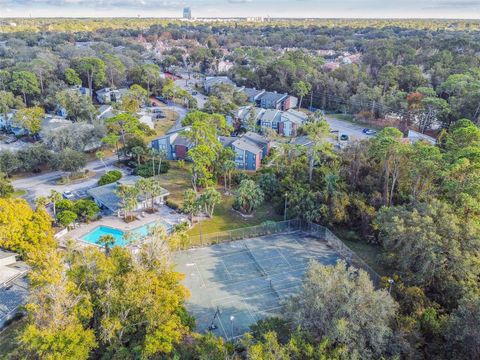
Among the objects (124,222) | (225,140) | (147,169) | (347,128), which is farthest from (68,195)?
(347,128)

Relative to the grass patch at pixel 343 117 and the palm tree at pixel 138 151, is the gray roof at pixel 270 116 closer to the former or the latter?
the grass patch at pixel 343 117

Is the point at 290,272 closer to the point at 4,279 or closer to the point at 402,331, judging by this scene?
the point at 402,331

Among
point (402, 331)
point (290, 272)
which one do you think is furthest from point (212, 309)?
point (402, 331)

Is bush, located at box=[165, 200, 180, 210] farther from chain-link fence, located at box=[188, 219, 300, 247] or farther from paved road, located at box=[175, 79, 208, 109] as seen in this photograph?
paved road, located at box=[175, 79, 208, 109]

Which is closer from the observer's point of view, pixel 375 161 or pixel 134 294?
pixel 134 294

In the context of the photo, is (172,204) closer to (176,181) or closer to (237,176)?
(176,181)

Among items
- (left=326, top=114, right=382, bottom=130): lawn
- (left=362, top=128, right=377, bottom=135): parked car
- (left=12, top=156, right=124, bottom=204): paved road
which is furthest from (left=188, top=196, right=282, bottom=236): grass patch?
(left=326, top=114, right=382, bottom=130): lawn
